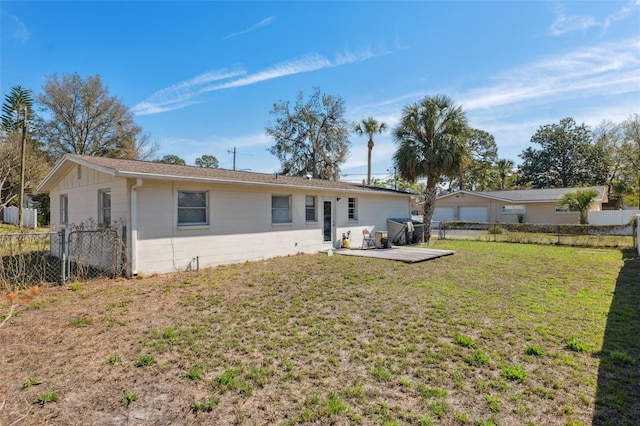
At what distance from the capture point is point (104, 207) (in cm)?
947

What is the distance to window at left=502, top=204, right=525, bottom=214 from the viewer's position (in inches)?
1076

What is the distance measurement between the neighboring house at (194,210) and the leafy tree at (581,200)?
16.5 metres

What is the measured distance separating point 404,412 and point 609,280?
8.24 metres

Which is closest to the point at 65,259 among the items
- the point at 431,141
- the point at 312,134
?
the point at 431,141

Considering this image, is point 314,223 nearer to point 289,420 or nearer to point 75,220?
point 75,220

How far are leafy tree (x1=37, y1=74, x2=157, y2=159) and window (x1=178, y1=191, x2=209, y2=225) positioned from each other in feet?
82.2

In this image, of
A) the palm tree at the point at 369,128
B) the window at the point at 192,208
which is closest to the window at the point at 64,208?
the window at the point at 192,208

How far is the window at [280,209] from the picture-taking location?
37.9 ft

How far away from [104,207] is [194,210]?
2.67 m

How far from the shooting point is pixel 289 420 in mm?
2818

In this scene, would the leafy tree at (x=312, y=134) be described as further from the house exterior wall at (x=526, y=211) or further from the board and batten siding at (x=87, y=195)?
the board and batten siding at (x=87, y=195)

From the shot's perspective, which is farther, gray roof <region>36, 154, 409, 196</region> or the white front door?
the white front door

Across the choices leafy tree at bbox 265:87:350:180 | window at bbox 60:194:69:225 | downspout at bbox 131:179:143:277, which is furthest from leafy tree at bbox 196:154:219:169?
downspout at bbox 131:179:143:277

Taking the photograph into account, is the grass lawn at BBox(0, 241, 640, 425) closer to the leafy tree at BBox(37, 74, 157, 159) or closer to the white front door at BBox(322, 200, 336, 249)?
the white front door at BBox(322, 200, 336, 249)
